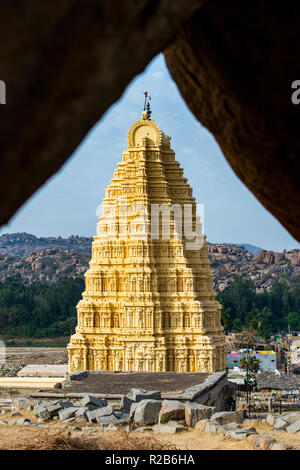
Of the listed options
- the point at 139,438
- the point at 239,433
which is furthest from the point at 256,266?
the point at 139,438

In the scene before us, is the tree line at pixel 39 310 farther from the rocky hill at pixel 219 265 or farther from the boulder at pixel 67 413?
the boulder at pixel 67 413

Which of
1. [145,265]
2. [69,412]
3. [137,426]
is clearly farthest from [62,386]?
[145,265]

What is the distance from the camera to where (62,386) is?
18.3m

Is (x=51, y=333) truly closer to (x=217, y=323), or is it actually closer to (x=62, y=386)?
(x=217, y=323)

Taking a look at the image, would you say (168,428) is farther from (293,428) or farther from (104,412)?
(293,428)

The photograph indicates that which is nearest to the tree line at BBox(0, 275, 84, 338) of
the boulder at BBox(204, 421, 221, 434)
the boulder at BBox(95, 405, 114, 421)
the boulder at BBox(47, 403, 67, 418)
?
the boulder at BBox(47, 403, 67, 418)

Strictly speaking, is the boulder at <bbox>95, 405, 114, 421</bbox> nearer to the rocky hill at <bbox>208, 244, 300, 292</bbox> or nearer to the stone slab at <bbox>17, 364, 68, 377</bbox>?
the stone slab at <bbox>17, 364, 68, 377</bbox>

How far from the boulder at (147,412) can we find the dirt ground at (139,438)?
813mm

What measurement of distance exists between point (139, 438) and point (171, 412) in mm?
2193

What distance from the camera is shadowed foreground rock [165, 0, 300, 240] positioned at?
8.96 ft

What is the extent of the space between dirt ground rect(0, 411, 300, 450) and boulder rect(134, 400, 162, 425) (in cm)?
81

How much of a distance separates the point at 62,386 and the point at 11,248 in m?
184

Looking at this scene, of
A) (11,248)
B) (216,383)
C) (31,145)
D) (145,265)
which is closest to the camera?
(31,145)

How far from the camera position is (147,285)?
26.3 metres
